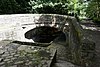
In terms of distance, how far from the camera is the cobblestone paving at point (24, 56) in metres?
3.45

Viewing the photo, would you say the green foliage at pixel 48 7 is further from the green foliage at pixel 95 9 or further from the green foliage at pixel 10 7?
the green foliage at pixel 95 9

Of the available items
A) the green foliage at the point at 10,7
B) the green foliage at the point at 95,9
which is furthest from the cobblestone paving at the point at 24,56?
the green foliage at the point at 95,9

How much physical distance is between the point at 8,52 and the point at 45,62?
4.12 feet

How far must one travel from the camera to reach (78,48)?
6.27 m

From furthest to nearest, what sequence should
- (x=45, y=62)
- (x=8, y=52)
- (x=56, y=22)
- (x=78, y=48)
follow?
(x=56, y=22), (x=78, y=48), (x=8, y=52), (x=45, y=62)

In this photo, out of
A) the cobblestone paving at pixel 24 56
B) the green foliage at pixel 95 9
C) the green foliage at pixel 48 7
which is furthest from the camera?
the green foliage at pixel 48 7

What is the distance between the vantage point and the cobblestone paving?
345 centimetres

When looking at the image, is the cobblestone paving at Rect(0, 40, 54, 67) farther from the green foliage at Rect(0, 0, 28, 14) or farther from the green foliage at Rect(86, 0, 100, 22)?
the green foliage at Rect(86, 0, 100, 22)

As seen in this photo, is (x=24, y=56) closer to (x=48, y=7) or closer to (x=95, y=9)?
(x=95, y=9)

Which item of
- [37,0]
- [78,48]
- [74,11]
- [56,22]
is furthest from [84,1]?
[78,48]

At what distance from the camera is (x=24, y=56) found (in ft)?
12.9

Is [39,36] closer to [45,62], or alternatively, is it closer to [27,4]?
[27,4]

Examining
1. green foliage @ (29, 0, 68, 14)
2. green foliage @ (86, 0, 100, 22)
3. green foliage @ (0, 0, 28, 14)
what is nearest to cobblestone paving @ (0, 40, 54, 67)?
green foliage @ (0, 0, 28, 14)

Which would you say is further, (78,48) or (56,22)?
(56,22)
